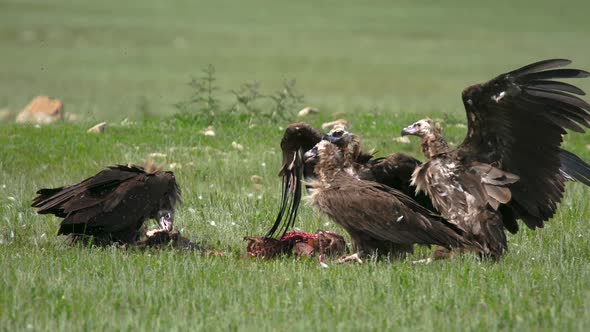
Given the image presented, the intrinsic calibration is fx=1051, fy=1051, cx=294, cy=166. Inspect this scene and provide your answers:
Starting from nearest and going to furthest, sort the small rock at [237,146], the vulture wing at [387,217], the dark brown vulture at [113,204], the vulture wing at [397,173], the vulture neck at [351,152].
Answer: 1. the vulture wing at [387,217]
2. the dark brown vulture at [113,204]
3. the vulture wing at [397,173]
4. the vulture neck at [351,152]
5. the small rock at [237,146]

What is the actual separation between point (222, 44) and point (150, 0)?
601 inches

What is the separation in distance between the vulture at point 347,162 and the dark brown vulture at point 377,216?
45cm

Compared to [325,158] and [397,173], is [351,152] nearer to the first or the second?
[325,158]

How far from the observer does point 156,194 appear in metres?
10.0

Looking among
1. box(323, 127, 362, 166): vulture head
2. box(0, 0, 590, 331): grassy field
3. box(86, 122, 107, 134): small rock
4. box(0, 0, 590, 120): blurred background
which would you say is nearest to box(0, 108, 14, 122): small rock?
box(0, 0, 590, 331): grassy field

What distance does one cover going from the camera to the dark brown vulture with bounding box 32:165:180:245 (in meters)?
9.62

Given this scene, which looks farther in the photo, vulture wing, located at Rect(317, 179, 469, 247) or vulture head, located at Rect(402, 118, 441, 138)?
vulture head, located at Rect(402, 118, 441, 138)

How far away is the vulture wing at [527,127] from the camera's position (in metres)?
9.16

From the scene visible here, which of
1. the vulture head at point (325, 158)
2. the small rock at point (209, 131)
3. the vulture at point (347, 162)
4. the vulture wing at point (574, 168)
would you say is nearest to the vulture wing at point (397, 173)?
the vulture at point (347, 162)

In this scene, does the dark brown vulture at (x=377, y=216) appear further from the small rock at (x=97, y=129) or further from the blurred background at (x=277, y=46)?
the blurred background at (x=277, y=46)

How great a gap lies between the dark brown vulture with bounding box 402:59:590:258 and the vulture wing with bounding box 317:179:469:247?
1.29ft

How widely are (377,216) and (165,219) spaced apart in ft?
7.14

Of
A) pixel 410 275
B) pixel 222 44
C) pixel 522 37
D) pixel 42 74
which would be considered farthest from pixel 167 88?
pixel 410 275

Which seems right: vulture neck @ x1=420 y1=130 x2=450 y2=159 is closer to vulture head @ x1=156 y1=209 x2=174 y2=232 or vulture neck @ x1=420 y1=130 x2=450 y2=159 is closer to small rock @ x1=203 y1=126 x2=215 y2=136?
vulture head @ x1=156 y1=209 x2=174 y2=232
